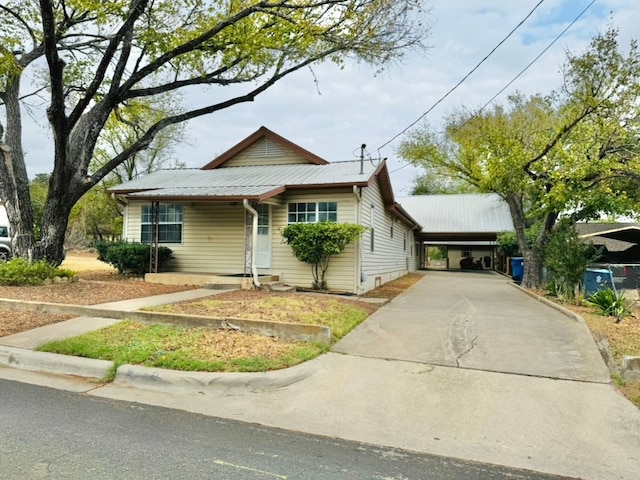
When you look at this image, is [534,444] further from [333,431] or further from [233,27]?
[233,27]

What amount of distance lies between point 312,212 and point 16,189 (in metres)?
8.45

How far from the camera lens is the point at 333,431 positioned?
12.5 feet

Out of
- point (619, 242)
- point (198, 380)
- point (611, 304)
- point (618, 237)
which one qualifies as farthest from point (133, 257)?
point (619, 242)

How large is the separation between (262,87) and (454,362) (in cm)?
1086

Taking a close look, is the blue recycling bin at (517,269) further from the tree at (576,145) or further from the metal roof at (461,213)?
the metal roof at (461,213)

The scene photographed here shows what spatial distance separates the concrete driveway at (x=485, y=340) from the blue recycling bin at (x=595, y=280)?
6.46 ft

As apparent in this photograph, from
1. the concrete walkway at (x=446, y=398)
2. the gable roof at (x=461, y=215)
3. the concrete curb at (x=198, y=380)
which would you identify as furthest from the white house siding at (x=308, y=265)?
the gable roof at (x=461, y=215)

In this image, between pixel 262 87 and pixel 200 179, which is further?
pixel 200 179

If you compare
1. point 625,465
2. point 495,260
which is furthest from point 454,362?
point 495,260

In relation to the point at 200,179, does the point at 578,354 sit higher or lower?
lower

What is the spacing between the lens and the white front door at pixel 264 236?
1379 cm

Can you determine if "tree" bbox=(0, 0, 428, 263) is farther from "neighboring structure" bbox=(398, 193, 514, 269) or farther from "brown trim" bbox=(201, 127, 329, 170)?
"neighboring structure" bbox=(398, 193, 514, 269)

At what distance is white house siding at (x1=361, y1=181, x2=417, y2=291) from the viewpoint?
13711 millimetres

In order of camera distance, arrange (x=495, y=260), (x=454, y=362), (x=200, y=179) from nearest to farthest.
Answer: (x=454, y=362) < (x=200, y=179) < (x=495, y=260)
